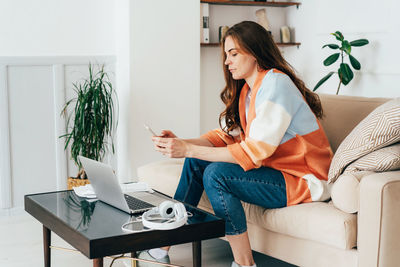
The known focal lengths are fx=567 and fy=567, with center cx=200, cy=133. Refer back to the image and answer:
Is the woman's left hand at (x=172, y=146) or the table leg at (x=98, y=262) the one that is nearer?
the table leg at (x=98, y=262)

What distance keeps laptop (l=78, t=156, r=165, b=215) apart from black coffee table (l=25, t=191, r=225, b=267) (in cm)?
3

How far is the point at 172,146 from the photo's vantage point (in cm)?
218

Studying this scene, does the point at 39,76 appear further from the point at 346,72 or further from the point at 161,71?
the point at 346,72

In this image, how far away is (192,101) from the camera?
3811mm

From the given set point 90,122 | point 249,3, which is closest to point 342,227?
point 90,122

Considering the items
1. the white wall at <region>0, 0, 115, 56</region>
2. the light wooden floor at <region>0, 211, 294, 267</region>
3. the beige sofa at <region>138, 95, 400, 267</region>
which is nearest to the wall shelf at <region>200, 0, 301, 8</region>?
the white wall at <region>0, 0, 115, 56</region>

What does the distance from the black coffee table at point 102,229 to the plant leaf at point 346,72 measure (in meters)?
1.93

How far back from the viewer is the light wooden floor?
2658mm

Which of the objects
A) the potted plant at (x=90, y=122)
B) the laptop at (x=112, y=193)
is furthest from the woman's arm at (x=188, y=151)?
the potted plant at (x=90, y=122)

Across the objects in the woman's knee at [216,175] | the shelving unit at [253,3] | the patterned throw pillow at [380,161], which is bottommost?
the woman's knee at [216,175]

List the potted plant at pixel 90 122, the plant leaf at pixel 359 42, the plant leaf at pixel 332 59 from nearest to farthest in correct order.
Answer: the potted plant at pixel 90 122 → the plant leaf at pixel 359 42 → the plant leaf at pixel 332 59

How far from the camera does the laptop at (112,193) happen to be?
2.01 meters

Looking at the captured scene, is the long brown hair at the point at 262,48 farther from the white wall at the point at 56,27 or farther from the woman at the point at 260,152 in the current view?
the white wall at the point at 56,27

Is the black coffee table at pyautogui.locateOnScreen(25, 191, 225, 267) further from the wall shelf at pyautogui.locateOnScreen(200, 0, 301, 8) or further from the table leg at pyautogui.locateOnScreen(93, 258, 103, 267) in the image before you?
the wall shelf at pyautogui.locateOnScreen(200, 0, 301, 8)
